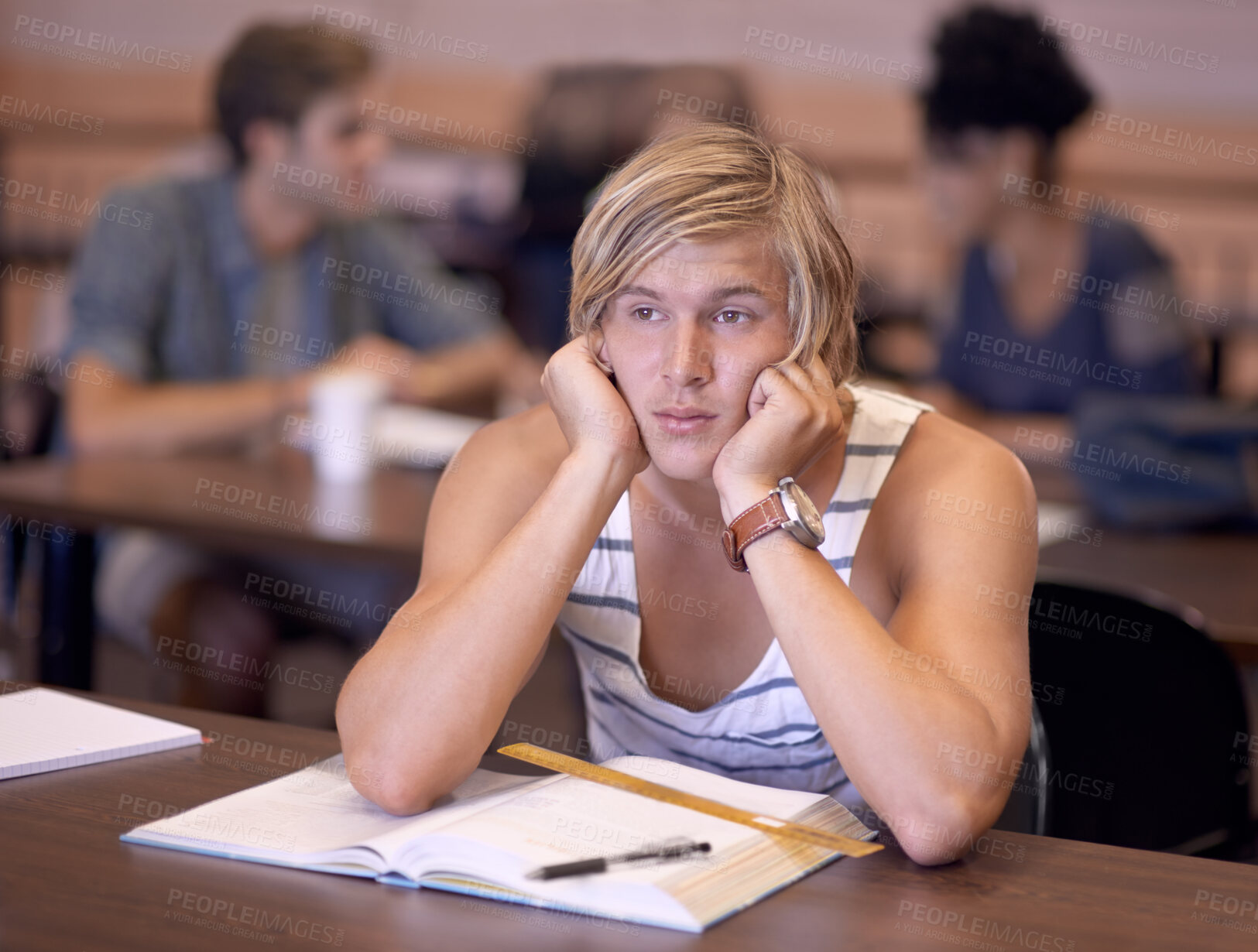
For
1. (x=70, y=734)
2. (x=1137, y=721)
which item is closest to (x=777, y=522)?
(x=1137, y=721)

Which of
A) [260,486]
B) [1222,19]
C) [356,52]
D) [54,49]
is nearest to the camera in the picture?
[260,486]

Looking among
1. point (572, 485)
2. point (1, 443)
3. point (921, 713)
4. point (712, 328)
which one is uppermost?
point (712, 328)

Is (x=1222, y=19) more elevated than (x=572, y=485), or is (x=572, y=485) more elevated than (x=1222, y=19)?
(x=1222, y=19)

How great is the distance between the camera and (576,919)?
89 cm

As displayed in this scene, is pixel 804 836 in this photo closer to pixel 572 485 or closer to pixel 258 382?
pixel 572 485

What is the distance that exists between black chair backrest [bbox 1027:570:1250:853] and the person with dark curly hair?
1.28m

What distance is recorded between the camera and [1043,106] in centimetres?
287

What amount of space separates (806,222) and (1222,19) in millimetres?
4701

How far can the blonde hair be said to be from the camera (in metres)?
1.26

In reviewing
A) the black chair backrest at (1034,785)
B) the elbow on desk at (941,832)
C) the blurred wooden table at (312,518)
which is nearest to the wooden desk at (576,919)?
the elbow on desk at (941,832)

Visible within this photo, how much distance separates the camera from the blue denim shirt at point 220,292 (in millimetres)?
2672

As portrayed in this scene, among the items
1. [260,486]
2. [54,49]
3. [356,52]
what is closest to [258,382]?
[260,486]

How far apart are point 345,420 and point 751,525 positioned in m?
1.36

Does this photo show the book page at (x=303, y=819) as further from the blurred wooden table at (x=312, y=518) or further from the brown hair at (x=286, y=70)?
the brown hair at (x=286, y=70)
